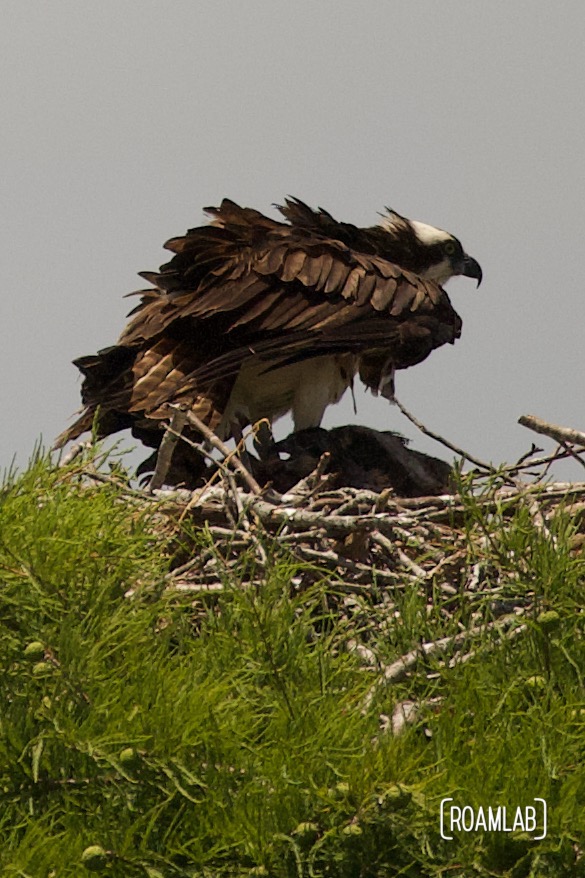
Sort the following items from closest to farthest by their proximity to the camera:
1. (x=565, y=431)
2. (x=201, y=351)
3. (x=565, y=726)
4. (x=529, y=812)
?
1. (x=529, y=812)
2. (x=565, y=726)
3. (x=565, y=431)
4. (x=201, y=351)

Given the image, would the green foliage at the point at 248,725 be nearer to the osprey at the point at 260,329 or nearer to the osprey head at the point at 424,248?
the osprey at the point at 260,329

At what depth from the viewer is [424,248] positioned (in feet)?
26.8

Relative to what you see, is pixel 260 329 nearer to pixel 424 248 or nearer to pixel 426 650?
pixel 424 248

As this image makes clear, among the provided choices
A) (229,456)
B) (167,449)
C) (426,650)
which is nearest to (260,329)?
(167,449)

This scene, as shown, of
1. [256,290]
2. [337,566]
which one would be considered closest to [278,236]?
[256,290]

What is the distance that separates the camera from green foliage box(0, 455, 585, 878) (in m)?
3.67

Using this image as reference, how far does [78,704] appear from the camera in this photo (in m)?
3.81

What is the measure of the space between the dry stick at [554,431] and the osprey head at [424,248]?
120 inches

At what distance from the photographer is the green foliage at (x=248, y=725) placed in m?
3.67

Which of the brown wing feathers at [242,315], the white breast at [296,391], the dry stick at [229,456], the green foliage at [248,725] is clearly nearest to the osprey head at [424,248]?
the brown wing feathers at [242,315]

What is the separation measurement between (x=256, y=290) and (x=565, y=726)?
130 inches

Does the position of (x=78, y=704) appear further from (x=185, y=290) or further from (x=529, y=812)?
(x=185, y=290)

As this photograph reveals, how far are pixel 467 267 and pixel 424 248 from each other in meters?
0.30

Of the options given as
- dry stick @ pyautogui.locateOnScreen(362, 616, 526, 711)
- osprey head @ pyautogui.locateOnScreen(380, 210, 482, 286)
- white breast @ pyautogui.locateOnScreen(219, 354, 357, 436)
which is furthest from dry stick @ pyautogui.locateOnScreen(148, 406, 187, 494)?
osprey head @ pyautogui.locateOnScreen(380, 210, 482, 286)
